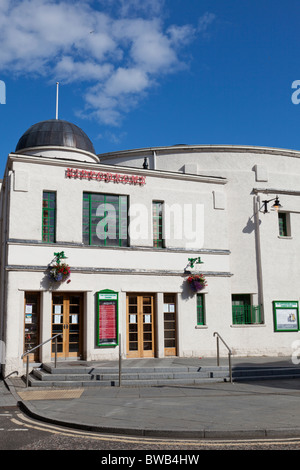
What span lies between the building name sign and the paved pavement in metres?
7.83

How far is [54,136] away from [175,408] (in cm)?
1465

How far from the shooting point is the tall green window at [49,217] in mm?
17016

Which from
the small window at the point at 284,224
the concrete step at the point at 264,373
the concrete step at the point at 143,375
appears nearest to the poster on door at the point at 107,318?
the concrete step at the point at 143,375

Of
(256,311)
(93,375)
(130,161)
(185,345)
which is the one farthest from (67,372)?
(130,161)

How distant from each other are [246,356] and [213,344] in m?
1.70

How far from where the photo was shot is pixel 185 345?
18141 mm

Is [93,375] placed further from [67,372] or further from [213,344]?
[213,344]

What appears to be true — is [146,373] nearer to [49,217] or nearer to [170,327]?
[170,327]

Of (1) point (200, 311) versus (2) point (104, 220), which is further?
(1) point (200, 311)

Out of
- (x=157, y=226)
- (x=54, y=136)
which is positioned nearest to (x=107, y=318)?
(x=157, y=226)

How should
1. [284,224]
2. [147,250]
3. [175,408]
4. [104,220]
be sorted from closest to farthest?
[175,408] < [104,220] < [147,250] < [284,224]

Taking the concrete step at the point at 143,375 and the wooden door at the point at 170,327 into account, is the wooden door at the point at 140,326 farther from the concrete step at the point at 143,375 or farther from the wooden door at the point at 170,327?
the concrete step at the point at 143,375

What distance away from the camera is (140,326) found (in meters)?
17.9

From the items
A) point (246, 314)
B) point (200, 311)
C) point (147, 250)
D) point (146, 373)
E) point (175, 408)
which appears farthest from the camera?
point (246, 314)
